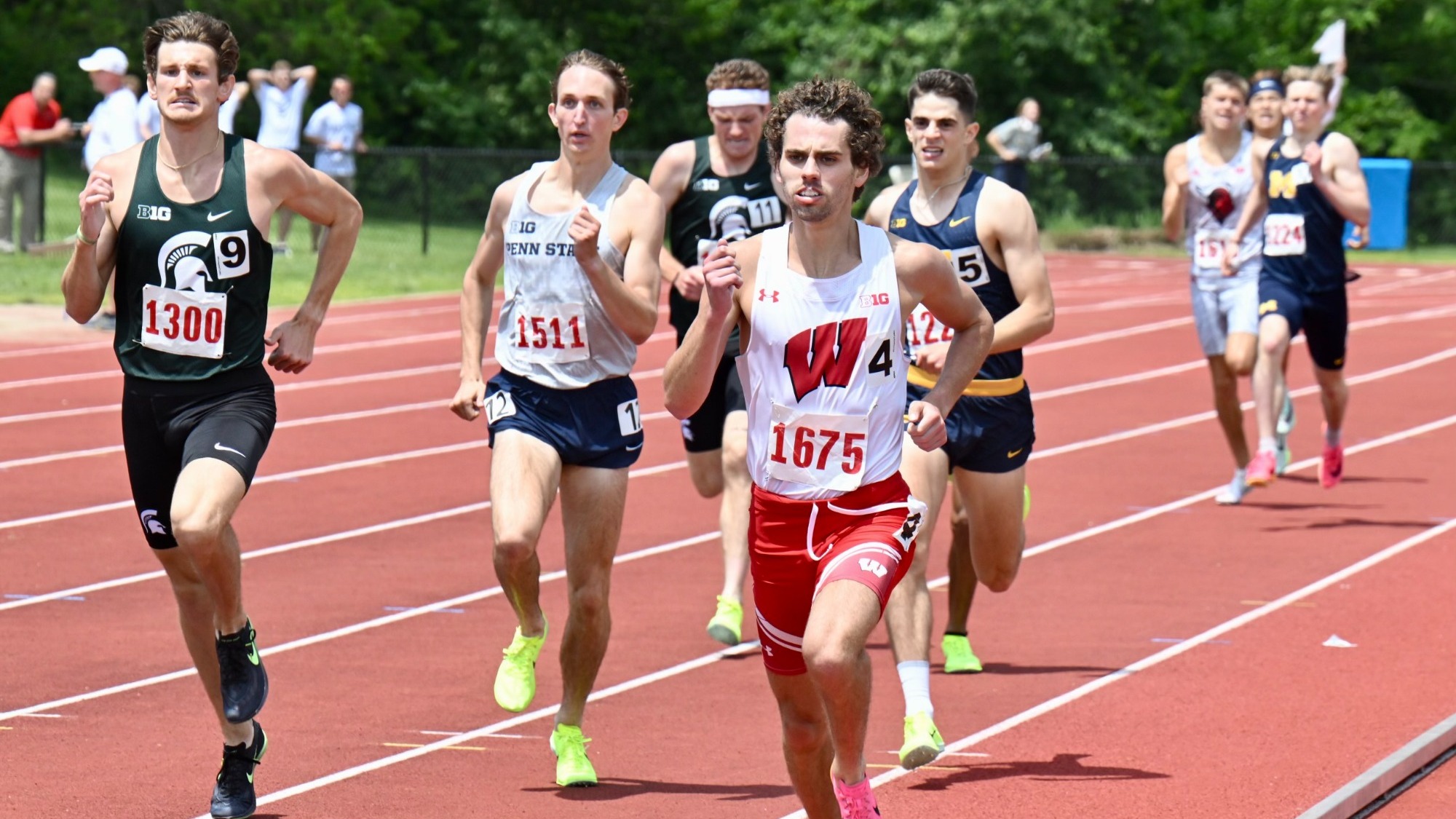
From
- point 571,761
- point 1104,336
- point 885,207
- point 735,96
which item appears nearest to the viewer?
point 571,761

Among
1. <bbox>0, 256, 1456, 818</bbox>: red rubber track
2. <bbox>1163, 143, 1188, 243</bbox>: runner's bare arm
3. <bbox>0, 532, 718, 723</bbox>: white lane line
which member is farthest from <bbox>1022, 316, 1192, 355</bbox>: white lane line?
<bbox>0, 532, 718, 723</bbox>: white lane line

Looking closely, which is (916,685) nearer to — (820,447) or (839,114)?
(820,447)

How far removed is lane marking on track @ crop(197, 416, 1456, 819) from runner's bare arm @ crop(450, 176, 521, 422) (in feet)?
3.48

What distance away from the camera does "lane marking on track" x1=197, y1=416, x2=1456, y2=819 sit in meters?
6.21

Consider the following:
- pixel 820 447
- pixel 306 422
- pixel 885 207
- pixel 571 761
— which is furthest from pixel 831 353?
pixel 306 422

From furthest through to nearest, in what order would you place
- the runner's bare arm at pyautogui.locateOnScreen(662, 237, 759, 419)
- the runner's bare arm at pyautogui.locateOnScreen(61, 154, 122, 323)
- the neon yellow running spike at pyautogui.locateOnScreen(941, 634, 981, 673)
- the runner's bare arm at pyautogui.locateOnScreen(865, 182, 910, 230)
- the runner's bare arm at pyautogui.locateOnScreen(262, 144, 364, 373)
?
1. the neon yellow running spike at pyautogui.locateOnScreen(941, 634, 981, 673)
2. the runner's bare arm at pyautogui.locateOnScreen(865, 182, 910, 230)
3. the runner's bare arm at pyautogui.locateOnScreen(262, 144, 364, 373)
4. the runner's bare arm at pyautogui.locateOnScreen(61, 154, 122, 323)
5. the runner's bare arm at pyautogui.locateOnScreen(662, 237, 759, 419)

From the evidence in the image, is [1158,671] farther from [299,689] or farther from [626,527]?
[626,527]

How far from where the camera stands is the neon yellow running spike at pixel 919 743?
590 centimetres

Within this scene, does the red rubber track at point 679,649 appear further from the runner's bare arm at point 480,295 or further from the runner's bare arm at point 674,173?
the runner's bare arm at point 674,173

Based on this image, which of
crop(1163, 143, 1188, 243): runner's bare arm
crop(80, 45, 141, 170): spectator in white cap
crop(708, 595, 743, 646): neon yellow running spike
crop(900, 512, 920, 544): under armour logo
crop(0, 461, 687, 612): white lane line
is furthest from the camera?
crop(80, 45, 141, 170): spectator in white cap

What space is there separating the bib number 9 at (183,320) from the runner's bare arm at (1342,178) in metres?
7.29

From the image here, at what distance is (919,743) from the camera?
5.92 m

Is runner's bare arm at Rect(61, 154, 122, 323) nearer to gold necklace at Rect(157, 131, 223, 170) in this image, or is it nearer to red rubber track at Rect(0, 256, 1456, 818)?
gold necklace at Rect(157, 131, 223, 170)

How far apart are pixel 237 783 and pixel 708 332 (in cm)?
188
